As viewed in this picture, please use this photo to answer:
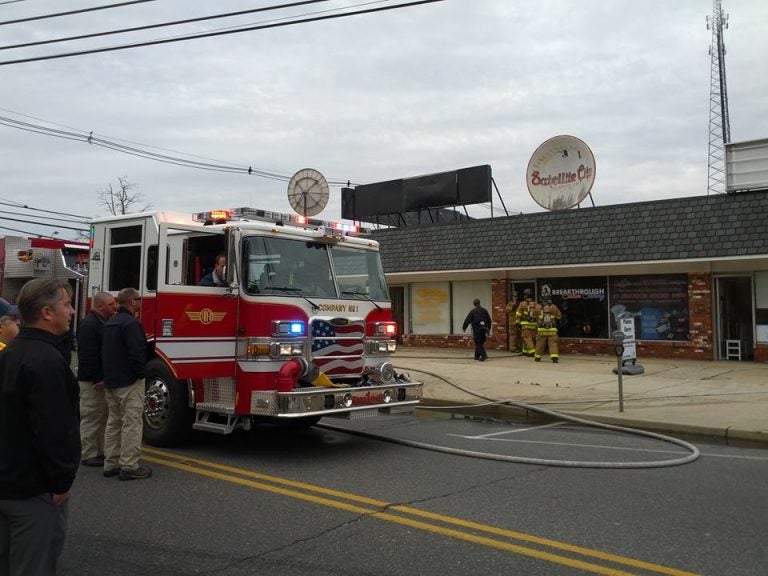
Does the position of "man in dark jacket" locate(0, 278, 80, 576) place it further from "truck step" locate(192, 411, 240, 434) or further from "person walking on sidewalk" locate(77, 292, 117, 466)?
"truck step" locate(192, 411, 240, 434)

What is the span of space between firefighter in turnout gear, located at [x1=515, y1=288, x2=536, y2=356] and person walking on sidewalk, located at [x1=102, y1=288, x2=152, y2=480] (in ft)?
41.7

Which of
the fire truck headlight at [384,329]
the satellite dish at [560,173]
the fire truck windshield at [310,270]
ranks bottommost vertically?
the fire truck headlight at [384,329]

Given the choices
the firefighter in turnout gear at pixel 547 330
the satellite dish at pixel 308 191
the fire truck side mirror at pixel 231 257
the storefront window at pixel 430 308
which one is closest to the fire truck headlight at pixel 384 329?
the fire truck side mirror at pixel 231 257

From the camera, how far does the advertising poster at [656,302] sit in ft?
56.1

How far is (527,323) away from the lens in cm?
1773

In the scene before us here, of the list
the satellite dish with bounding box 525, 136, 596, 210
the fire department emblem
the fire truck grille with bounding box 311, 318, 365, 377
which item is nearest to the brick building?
the satellite dish with bounding box 525, 136, 596, 210

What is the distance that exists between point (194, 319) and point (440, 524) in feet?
11.9

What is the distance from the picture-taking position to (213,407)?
734 centimetres

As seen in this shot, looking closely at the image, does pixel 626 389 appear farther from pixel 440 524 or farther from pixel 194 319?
pixel 194 319

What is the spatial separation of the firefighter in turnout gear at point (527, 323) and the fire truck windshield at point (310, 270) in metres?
9.80

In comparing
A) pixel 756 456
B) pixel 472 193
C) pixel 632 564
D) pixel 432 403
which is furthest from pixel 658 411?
pixel 472 193

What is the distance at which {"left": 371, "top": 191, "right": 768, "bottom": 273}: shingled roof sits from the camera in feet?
50.5

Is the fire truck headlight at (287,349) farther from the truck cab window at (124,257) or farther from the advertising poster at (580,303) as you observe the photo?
the advertising poster at (580,303)

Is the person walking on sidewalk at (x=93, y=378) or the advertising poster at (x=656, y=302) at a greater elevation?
the advertising poster at (x=656, y=302)
